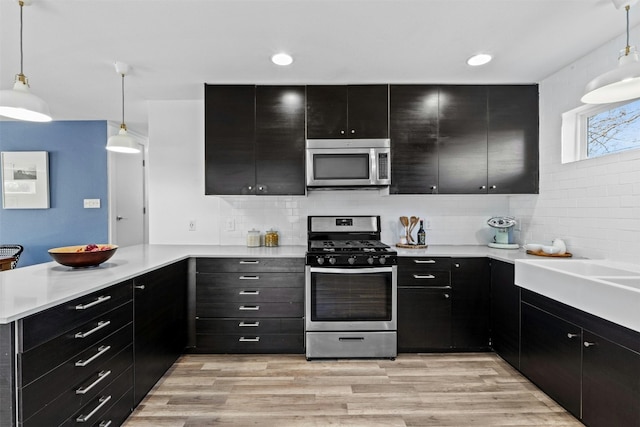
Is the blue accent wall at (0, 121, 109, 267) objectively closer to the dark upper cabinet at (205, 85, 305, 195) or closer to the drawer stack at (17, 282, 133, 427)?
the dark upper cabinet at (205, 85, 305, 195)

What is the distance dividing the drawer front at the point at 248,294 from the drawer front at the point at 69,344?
0.84 m

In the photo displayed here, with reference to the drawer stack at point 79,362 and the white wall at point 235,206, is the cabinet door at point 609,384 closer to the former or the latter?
the white wall at point 235,206

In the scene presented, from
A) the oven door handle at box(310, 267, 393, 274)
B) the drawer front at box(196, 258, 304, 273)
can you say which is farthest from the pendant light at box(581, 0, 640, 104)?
the drawer front at box(196, 258, 304, 273)

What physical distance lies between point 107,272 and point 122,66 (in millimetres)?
1658

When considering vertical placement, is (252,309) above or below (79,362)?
below

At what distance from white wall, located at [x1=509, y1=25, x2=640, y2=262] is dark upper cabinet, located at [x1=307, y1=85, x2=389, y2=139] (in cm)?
143

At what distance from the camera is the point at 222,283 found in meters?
2.60

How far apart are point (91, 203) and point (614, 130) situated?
546 cm

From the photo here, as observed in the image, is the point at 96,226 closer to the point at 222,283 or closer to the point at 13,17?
the point at 222,283

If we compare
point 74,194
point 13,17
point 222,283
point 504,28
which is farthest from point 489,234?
point 74,194

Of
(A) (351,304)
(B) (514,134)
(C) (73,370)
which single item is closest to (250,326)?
(A) (351,304)

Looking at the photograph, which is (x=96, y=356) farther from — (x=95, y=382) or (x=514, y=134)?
(x=514, y=134)

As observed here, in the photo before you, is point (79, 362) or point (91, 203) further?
point (91, 203)

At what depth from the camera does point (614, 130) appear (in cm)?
220
